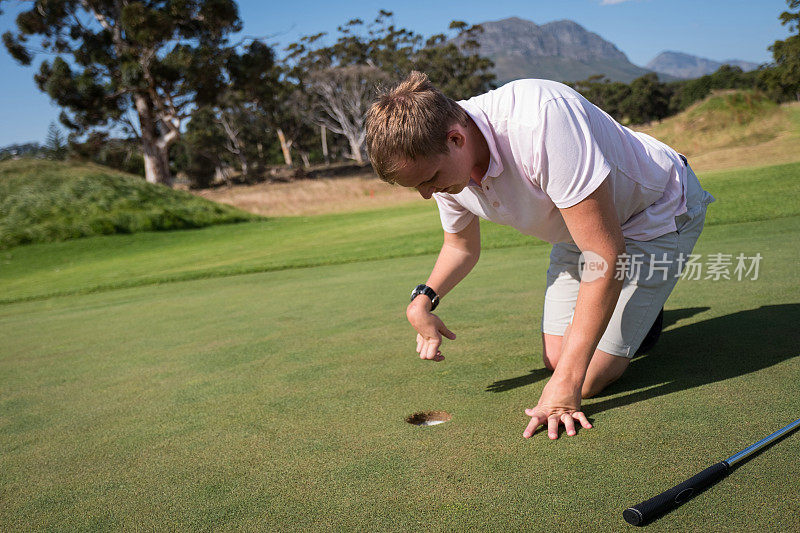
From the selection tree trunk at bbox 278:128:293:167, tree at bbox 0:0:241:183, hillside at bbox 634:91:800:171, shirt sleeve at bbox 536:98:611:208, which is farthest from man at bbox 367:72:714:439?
tree trunk at bbox 278:128:293:167

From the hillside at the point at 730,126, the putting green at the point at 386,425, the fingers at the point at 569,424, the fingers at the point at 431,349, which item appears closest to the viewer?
the putting green at the point at 386,425

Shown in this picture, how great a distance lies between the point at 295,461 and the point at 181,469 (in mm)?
425

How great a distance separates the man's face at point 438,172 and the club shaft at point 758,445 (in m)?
1.26

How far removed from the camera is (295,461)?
2.25m

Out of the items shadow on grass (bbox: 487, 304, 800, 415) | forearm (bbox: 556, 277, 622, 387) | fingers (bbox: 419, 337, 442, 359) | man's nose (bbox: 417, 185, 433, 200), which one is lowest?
shadow on grass (bbox: 487, 304, 800, 415)

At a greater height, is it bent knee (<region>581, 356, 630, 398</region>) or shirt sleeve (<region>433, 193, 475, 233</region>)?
shirt sleeve (<region>433, 193, 475, 233</region>)

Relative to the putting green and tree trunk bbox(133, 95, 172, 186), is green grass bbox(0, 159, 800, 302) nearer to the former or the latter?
the putting green

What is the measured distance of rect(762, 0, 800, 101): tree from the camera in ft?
91.9

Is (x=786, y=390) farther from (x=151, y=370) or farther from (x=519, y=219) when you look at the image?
(x=151, y=370)

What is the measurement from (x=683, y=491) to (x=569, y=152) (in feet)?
3.64

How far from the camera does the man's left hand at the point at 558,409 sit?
2.28m

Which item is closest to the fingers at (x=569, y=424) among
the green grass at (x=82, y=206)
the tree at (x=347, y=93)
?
the green grass at (x=82, y=206)

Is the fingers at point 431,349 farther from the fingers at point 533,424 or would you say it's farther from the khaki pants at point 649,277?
the khaki pants at point 649,277

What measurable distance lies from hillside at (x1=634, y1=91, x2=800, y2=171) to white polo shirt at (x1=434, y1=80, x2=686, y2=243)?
19837 mm
